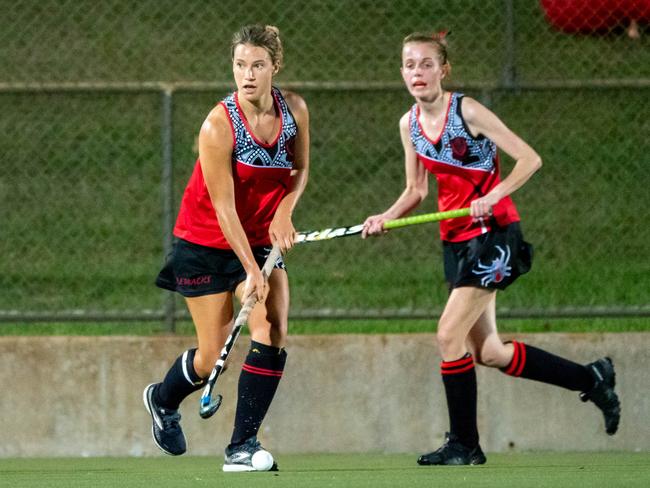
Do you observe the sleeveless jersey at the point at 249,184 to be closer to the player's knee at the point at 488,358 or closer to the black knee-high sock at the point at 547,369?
the player's knee at the point at 488,358

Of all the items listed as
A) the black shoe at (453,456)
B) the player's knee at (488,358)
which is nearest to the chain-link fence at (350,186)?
the player's knee at (488,358)

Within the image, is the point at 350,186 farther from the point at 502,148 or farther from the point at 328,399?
the point at 502,148

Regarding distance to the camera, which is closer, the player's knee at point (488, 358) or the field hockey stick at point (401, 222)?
the field hockey stick at point (401, 222)

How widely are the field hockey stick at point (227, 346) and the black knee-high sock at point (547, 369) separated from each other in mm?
1369

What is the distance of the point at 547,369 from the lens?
23.6 feet

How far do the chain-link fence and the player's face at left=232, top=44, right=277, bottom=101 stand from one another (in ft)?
5.75

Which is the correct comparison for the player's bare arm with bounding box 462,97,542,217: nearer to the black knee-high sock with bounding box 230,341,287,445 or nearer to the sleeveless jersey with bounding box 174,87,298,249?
the sleeveless jersey with bounding box 174,87,298,249

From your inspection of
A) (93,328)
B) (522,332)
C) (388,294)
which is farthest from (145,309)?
(522,332)

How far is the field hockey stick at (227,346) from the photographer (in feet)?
20.9

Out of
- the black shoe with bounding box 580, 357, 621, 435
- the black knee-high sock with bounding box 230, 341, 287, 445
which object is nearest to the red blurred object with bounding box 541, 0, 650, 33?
the black shoe with bounding box 580, 357, 621, 435

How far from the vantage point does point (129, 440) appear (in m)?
7.93

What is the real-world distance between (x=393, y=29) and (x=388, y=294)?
2.11m

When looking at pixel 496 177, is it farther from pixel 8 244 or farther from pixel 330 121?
pixel 8 244

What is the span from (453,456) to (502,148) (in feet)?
4.72
